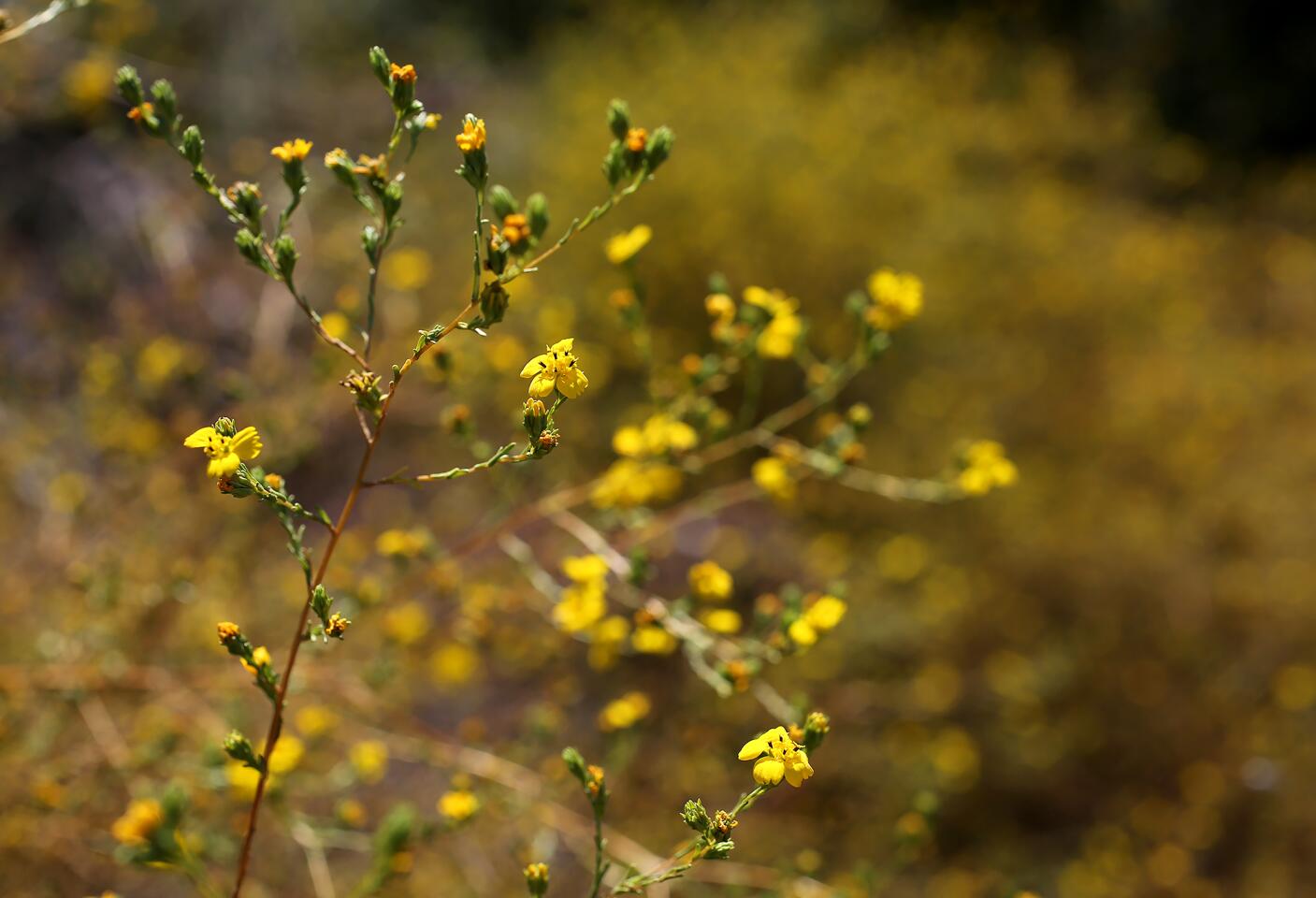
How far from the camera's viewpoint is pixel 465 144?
1132 mm

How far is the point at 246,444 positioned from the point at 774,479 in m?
1.21

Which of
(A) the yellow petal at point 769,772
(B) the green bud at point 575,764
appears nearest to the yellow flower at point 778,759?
(A) the yellow petal at point 769,772

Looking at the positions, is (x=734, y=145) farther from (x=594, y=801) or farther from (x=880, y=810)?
(x=594, y=801)

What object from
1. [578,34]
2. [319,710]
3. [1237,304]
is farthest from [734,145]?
[1237,304]

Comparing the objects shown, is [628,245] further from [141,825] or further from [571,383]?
[141,825]

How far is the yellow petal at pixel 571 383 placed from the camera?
1.11 m

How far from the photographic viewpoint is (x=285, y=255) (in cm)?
114

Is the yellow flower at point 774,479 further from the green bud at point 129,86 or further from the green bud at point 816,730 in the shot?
the green bud at point 129,86

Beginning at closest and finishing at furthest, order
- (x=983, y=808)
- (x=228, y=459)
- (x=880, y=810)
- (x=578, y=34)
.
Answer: (x=228, y=459)
(x=880, y=810)
(x=983, y=808)
(x=578, y=34)

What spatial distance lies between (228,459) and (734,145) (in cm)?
520

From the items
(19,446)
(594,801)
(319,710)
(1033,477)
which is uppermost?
(19,446)

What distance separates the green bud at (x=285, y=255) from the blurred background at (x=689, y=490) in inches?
37.1

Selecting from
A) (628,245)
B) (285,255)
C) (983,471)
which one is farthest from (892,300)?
(285,255)

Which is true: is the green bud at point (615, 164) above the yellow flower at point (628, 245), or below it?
below
